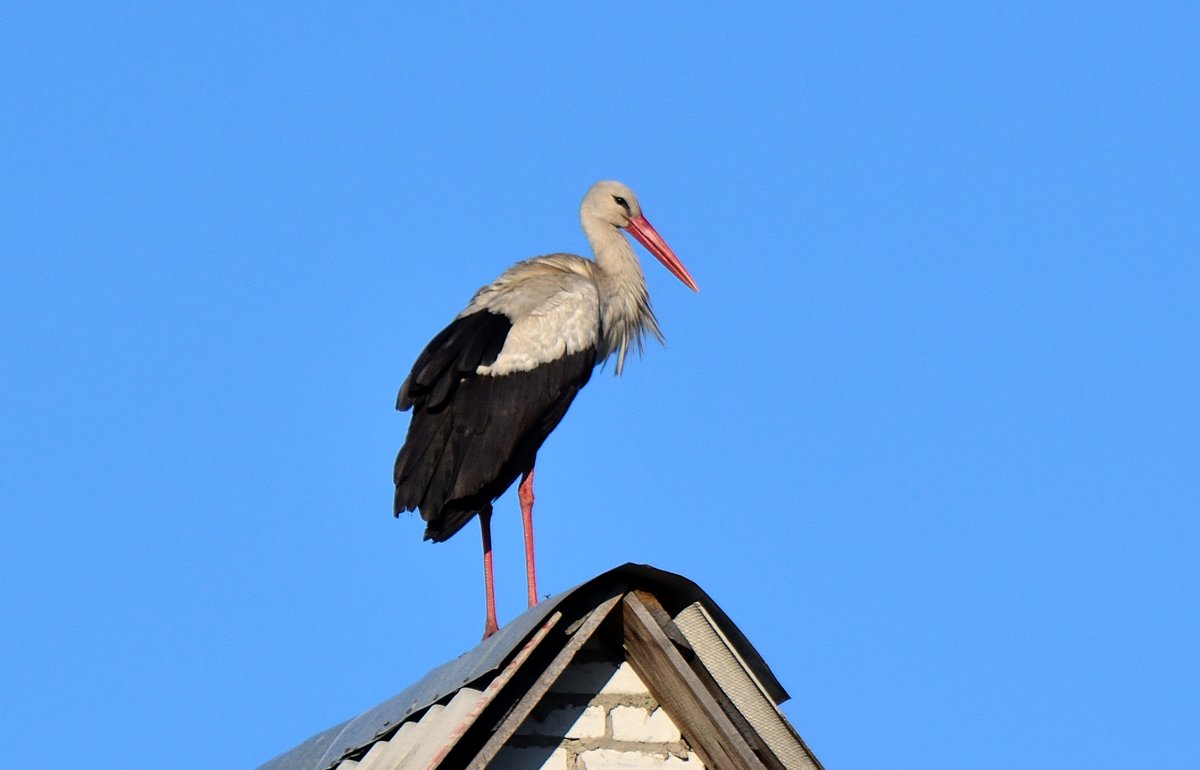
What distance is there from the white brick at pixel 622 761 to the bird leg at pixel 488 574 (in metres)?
2.86

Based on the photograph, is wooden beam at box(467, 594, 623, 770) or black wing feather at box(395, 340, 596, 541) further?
black wing feather at box(395, 340, 596, 541)

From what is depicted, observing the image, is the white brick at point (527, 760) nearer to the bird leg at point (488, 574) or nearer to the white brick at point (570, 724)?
the white brick at point (570, 724)

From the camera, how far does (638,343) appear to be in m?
9.80

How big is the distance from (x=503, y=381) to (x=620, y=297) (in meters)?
1.46

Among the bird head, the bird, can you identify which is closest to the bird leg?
the bird

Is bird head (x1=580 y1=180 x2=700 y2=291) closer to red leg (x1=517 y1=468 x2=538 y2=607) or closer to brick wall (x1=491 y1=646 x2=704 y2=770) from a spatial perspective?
red leg (x1=517 y1=468 x2=538 y2=607)

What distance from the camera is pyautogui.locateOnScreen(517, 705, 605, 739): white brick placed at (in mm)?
4996

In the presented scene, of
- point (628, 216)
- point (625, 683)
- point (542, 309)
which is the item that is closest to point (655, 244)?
point (628, 216)

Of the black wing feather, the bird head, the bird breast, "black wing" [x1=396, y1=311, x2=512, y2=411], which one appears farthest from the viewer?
the bird head

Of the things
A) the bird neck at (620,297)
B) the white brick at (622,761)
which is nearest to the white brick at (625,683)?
the white brick at (622,761)

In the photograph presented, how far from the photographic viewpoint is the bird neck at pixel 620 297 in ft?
31.4

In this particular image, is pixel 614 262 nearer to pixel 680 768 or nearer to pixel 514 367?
pixel 514 367

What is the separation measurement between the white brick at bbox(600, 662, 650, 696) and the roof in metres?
0.05

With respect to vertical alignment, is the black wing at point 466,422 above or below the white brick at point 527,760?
above
